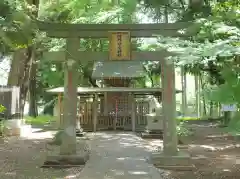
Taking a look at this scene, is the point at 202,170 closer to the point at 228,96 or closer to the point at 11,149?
the point at 228,96

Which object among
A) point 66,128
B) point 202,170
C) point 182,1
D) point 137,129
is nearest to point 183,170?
point 202,170

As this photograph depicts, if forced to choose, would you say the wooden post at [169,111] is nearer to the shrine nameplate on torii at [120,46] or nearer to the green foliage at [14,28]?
the shrine nameplate on torii at [120,46]

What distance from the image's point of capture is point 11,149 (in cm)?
1127

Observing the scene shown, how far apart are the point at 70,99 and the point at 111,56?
1.51 m

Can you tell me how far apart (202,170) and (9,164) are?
491 centimetres

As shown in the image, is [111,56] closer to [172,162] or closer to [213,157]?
[172,162]

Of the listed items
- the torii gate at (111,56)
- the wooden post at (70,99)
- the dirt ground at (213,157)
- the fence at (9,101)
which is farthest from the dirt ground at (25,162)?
the dirt ground at (213,157)

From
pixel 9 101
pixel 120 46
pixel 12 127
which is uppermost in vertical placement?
pixel 120 46

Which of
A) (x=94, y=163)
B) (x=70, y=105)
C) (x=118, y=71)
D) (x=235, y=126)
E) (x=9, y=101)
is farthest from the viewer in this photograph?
(x=118, y=71)

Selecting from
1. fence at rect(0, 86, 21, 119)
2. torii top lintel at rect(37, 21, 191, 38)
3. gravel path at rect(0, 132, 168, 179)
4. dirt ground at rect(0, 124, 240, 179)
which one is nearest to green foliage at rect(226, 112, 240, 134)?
gravel path at rect(0, 132, 168, 179)

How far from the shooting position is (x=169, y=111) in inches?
337

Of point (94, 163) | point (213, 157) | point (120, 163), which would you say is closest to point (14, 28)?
point (94, 163)

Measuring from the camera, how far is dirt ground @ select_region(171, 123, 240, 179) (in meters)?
7.74

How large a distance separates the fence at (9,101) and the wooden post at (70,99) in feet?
24.7
